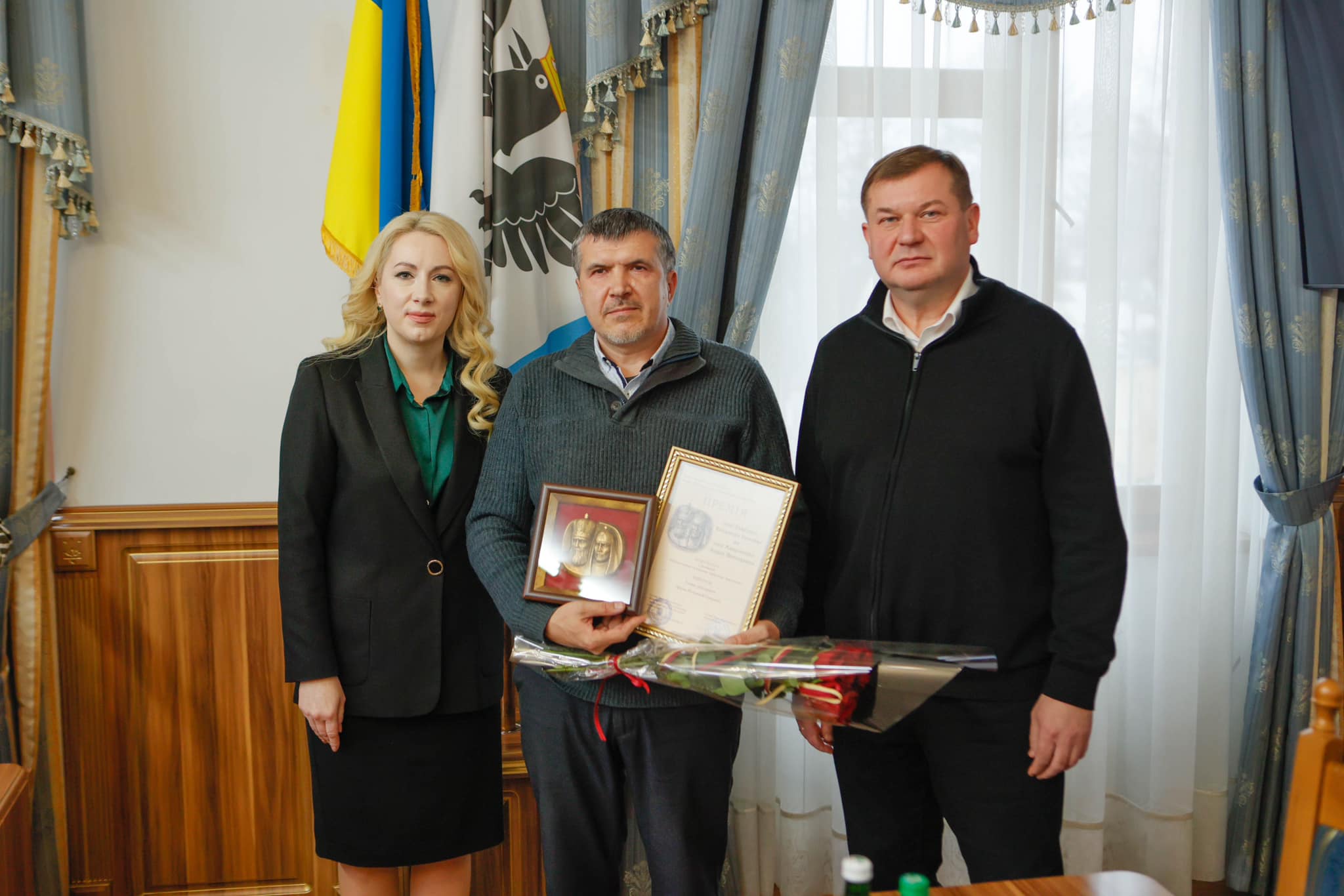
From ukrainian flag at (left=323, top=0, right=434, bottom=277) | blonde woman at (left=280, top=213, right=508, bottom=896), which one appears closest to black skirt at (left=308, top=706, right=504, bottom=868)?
blonde woman at (left=280, top=213, right=508, bottom=896)

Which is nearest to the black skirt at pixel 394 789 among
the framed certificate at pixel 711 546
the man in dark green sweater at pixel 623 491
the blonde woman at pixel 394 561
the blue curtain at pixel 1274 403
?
the blonde woman at pixel 394 561

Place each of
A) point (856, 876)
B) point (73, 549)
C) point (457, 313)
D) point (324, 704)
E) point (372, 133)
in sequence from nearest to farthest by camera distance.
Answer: point (856, 876), point (324, 704), point (457, 313), point (372, 133), point (73, 549)

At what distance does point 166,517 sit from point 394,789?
98 cm

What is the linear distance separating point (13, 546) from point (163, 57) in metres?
1.23

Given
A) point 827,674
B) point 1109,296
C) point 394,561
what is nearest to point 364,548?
point 394,561

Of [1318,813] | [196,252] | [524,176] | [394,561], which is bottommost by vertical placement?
[1318,813]

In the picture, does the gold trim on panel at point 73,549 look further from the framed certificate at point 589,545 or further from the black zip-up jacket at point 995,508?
the black zip-up jacket at point 995,508

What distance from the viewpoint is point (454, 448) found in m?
1.91

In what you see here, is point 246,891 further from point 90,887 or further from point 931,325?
point 931,325

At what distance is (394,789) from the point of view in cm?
193

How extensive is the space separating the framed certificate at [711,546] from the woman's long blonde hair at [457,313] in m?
0.49

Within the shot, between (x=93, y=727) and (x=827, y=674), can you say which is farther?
(x=93, y=727)

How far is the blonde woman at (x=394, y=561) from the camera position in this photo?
1857 mm

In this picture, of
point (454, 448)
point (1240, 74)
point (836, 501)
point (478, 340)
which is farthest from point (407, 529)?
point (1240, 74)
